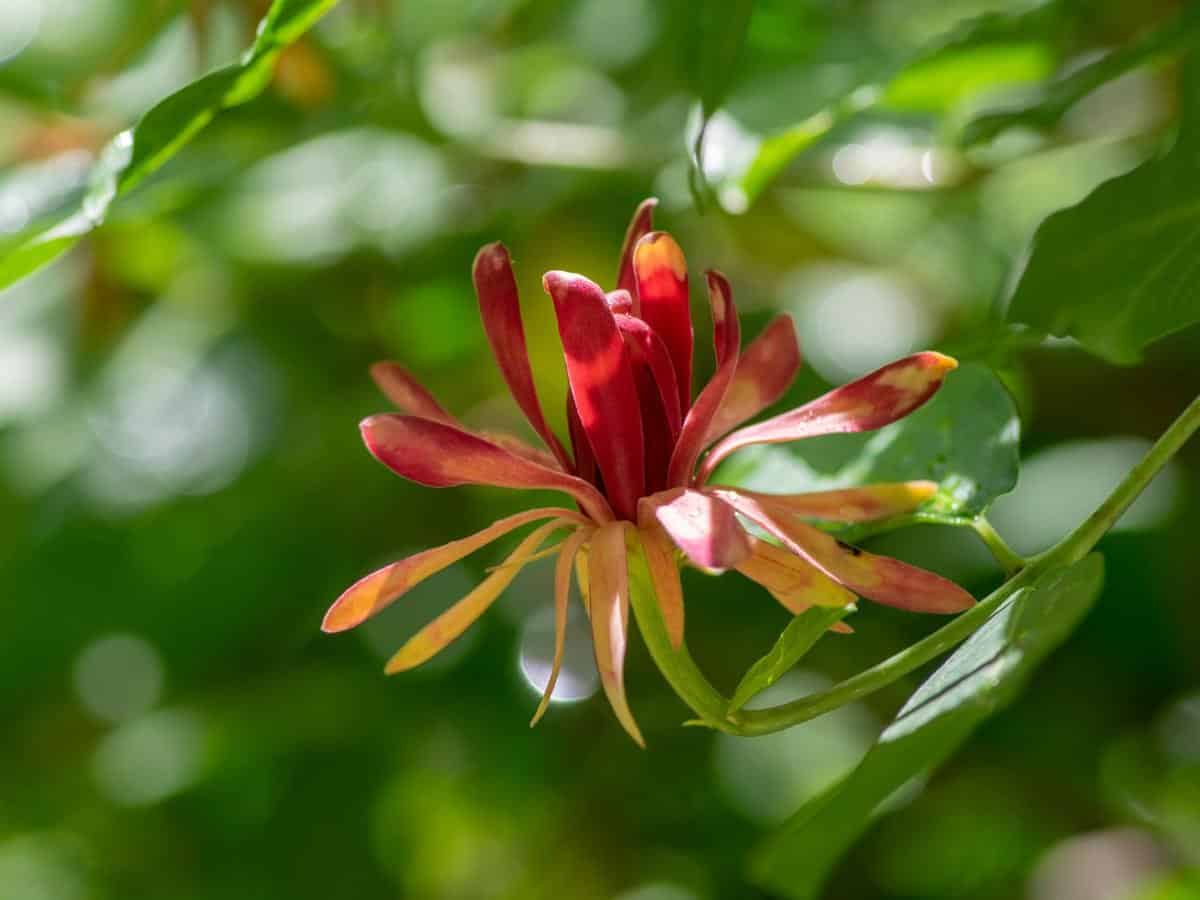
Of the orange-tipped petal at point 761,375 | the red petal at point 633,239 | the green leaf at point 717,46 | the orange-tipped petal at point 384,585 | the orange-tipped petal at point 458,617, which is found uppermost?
the green leaf at point 717,46

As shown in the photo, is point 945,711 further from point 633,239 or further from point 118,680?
point 118,680

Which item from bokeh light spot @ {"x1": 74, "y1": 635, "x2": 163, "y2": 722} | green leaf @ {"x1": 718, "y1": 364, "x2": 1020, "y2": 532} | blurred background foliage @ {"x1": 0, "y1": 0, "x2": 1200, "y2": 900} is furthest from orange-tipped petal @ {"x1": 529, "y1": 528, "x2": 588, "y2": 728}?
bokeh light spot @ {"x1": 74, "y1": 635, "x2": 163, "y2": 722}

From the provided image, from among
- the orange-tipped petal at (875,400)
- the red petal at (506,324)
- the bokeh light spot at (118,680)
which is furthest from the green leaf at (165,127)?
the bokeh light spot at (118,680)

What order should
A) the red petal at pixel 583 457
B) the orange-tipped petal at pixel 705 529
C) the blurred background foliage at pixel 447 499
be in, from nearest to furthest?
the orange-tipped petal at pixel 705 529 < the red petal at pixel 583 457 < the blurred background foliage at pixel 447 499

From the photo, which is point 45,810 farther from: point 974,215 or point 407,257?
point 974,215

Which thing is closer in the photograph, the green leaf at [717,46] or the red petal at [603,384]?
the red petal at [603,384]

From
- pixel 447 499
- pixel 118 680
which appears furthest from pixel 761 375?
pixel 118 680

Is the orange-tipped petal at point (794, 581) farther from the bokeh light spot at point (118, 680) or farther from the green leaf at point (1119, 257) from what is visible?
the bokeh light spot at point (118, 680)

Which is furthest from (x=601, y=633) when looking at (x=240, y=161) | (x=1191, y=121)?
(x=240, y=161)
